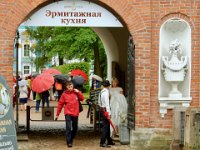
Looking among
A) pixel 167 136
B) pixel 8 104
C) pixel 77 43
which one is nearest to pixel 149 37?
pixel 167 136

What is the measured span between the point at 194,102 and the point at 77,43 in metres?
17.0

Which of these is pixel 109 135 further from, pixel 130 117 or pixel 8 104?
pixel 8 104

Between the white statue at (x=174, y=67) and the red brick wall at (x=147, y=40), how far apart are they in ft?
0.82

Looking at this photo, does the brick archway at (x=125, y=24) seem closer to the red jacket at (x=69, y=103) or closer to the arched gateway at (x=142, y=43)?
the arched gateway at (x=142, y=43)

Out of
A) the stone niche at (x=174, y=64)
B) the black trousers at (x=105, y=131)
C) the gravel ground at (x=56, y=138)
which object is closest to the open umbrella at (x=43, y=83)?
the gravel ground at (x=56, y=138)

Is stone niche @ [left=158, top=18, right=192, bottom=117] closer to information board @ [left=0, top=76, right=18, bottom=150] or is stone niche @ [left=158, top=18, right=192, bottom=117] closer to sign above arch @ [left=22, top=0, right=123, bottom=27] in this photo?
sign above arch @ [left=22, top=0, right=123, bottom=27]

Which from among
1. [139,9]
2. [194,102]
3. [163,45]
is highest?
[139,9]

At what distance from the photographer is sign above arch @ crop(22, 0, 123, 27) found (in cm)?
1383

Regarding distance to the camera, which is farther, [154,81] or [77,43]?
[77,43]

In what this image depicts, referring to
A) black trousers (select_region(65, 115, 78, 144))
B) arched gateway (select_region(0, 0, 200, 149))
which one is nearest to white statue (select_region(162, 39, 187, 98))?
arched gateway (select_region(0, 0, 200, 149))

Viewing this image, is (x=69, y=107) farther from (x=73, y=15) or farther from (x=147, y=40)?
(x=147, y=40)

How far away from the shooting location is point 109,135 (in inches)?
560

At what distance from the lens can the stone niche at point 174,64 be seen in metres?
13.7

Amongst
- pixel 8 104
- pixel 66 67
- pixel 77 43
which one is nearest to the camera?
pixel 8 104
